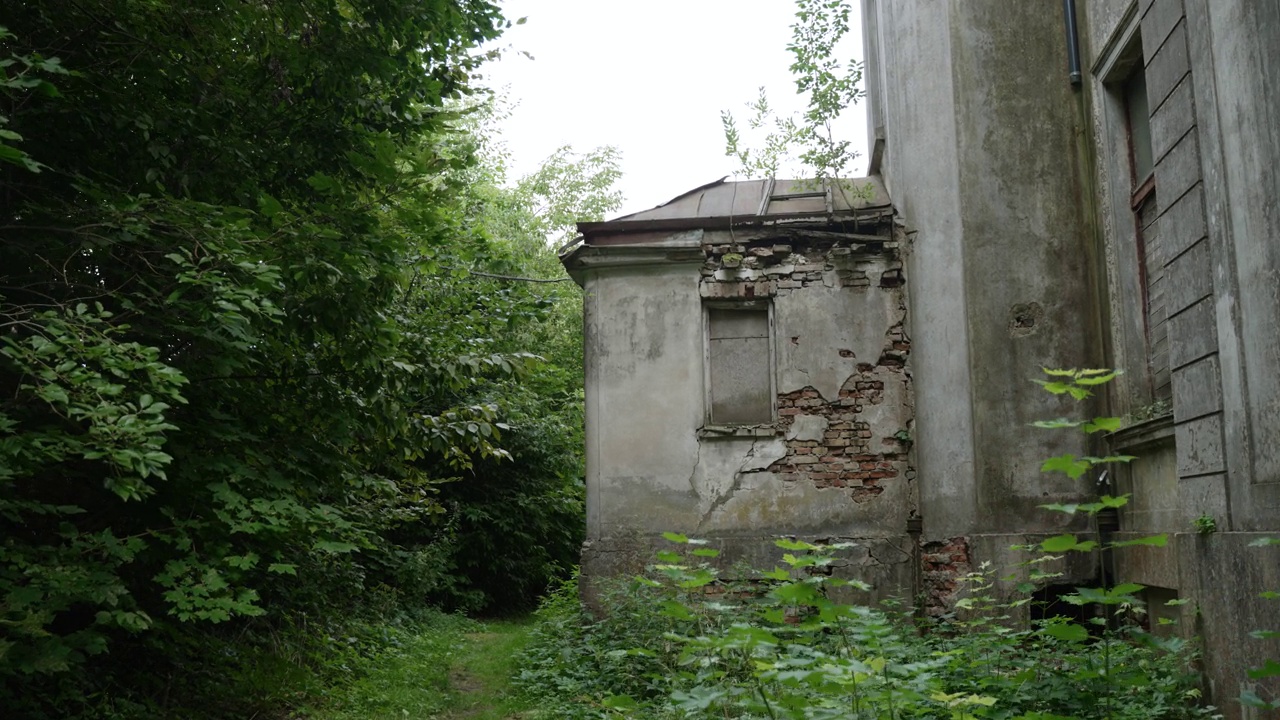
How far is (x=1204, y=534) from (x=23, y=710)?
6682 millimetres

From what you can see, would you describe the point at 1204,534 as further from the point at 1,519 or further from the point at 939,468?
the point at 1,519

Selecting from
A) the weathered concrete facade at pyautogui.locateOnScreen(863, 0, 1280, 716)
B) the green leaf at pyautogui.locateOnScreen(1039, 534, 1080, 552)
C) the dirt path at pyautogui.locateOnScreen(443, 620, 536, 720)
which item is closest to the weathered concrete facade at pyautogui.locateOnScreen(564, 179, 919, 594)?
the weathered concrete facade at pyautogui.locateOnScreen(863, 0, 1280, 716)

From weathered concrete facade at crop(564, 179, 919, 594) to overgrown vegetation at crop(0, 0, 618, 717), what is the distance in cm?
193

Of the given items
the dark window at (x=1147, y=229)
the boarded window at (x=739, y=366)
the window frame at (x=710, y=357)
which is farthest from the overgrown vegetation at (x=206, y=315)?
the dark window at (x=1147, y=229)

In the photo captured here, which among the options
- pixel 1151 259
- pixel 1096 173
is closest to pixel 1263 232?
pixel 1151 259

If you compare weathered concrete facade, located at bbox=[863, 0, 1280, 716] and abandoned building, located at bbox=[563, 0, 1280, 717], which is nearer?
weathered concrete facade, located at bbox=[863, 0, 1280, 716]

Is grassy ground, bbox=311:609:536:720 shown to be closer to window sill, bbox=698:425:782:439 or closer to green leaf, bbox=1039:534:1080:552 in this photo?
window sill, bbox=698:425:782:439

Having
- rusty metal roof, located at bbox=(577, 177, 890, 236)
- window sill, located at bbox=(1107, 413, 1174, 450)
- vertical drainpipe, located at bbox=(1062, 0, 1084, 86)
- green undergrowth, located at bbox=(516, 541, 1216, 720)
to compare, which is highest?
vertical drainpipe, located at bbox=(1062, 0, 1084, 86)

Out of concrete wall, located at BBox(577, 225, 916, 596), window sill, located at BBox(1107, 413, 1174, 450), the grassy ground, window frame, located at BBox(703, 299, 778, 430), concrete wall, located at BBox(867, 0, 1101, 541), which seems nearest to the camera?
window sill, located at BBox(1107, 413, 1174, 450)

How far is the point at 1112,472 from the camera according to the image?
816 cm

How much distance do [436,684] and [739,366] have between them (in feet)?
14.1

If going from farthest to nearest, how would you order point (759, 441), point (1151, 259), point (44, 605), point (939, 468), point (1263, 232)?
Result: point (759, 441) → point (939, 468) → point (1151, 259) → point (1263, 232) → point (44, 605)

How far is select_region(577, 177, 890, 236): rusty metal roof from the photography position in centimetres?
984

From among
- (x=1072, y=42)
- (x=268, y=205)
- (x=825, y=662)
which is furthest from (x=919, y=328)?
(x=268, y=205)
